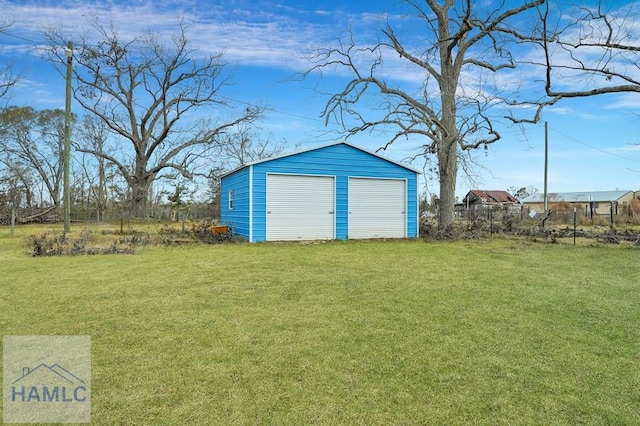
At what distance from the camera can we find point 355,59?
1559 centimetres

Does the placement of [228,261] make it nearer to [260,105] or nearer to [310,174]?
[310,174]

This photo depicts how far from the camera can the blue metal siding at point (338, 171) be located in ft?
38.4

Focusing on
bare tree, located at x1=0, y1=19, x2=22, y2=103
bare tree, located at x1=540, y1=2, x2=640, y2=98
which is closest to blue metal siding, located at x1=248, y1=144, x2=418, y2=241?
bare tree, located at x1=540, y1=2, x2=640, y2=98

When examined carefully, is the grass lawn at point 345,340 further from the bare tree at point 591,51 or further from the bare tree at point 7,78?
the bare tree at point 7,78

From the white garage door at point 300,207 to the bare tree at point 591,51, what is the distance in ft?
21.5

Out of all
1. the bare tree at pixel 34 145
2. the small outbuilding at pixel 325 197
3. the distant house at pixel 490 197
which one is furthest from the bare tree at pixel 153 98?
the distant house at pixel 490 197

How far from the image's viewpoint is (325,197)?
12.5m

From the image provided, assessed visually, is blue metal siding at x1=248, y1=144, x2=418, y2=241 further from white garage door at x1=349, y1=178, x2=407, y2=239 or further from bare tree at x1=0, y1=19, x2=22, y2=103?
bare tree at x1=0, y1=19, x2=22, y2=103

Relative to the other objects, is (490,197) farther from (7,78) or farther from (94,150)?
(7,78)

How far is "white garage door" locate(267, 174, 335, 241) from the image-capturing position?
39.1 ft

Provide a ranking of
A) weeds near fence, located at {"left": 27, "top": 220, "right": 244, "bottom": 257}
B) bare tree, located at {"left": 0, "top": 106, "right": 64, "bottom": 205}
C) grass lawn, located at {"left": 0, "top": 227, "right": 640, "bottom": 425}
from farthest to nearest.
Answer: bare tree, located at {"left": 0, "top": 106, "right": 64, "bottom": 205}, weeds near fence, located at {"left": 27, "top": 220, "right": 244, "bottom": 257}, grass lawn, located at {"left": 0, "top": 227, "right": 640, "bottom": 425}

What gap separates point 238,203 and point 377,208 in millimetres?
4603

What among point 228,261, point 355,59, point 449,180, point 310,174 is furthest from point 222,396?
point 355,59

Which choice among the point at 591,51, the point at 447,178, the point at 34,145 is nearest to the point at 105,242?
the point at 447,178
